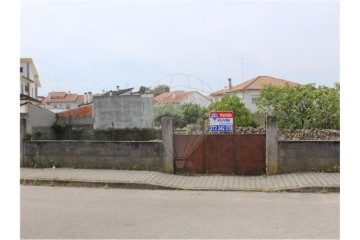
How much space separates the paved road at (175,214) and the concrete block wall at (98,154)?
1889mm

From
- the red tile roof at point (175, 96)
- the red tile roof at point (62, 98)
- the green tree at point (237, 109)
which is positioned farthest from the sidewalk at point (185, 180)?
the red tile roof at point (62, 98)

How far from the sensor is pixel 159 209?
6742mm

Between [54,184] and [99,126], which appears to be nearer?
[54,184]

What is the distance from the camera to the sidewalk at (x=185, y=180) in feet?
28.3

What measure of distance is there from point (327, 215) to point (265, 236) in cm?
180

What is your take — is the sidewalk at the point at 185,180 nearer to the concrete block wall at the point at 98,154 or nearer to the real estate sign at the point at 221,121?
the concrete block wall at the point at 98,154

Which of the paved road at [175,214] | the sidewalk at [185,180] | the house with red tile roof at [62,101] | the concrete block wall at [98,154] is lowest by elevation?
the paved road at [175,214]

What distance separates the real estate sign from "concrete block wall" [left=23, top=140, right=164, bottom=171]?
161cm

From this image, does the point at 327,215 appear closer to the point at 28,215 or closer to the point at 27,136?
the point at 28,215

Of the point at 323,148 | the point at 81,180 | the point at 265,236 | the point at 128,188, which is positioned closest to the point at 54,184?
the point at 81,180

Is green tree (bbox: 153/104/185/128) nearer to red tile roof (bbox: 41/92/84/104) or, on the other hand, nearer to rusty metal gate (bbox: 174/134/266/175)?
rusty metal gate (bbox: 174/134/266/175)

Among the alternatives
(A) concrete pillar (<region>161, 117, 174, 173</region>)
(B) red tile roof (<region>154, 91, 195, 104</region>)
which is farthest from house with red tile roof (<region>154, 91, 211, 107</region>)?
(A) concrete pillar (<region>161, 117, 174, 173</region>)

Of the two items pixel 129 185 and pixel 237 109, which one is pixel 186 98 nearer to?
pixel 129 185

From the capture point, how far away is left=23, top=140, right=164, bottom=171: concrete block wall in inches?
412
